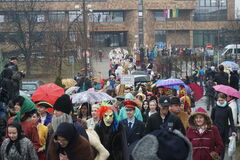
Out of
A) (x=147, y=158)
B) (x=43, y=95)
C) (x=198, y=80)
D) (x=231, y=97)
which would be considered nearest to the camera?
(x=147, y=158)

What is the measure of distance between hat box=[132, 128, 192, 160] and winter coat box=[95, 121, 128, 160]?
3950 millimetres

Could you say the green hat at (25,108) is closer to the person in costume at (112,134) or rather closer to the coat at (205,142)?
the person in costume at (112,134)

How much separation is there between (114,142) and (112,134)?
4.6 inches

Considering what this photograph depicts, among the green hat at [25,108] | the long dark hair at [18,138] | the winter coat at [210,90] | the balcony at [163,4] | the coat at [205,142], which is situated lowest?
the winter coat at [210,90]

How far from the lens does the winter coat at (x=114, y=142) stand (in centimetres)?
830

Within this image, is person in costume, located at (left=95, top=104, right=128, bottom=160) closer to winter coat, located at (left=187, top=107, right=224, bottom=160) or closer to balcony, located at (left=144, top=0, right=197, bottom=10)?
winter coat, located at (left=187, top=107, right=224, bottom=160)

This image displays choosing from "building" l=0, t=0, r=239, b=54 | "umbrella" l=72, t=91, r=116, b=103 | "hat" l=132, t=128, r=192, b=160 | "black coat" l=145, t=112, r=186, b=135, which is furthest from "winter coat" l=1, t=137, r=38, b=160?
"building" l=0, t=0, r=239, b=54

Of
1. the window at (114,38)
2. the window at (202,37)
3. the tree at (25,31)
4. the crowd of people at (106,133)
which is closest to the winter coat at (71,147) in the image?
the crowd of people at (106,133)

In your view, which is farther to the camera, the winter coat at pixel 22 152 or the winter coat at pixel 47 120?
the winter coat at pixel 47 120

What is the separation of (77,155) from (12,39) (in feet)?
133

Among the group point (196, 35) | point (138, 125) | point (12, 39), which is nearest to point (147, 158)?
point (138, 125)

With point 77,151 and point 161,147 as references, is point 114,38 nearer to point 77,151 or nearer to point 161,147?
point 77,151

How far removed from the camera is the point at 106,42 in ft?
293

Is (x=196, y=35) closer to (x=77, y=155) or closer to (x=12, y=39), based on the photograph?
(x=12, y=39)
